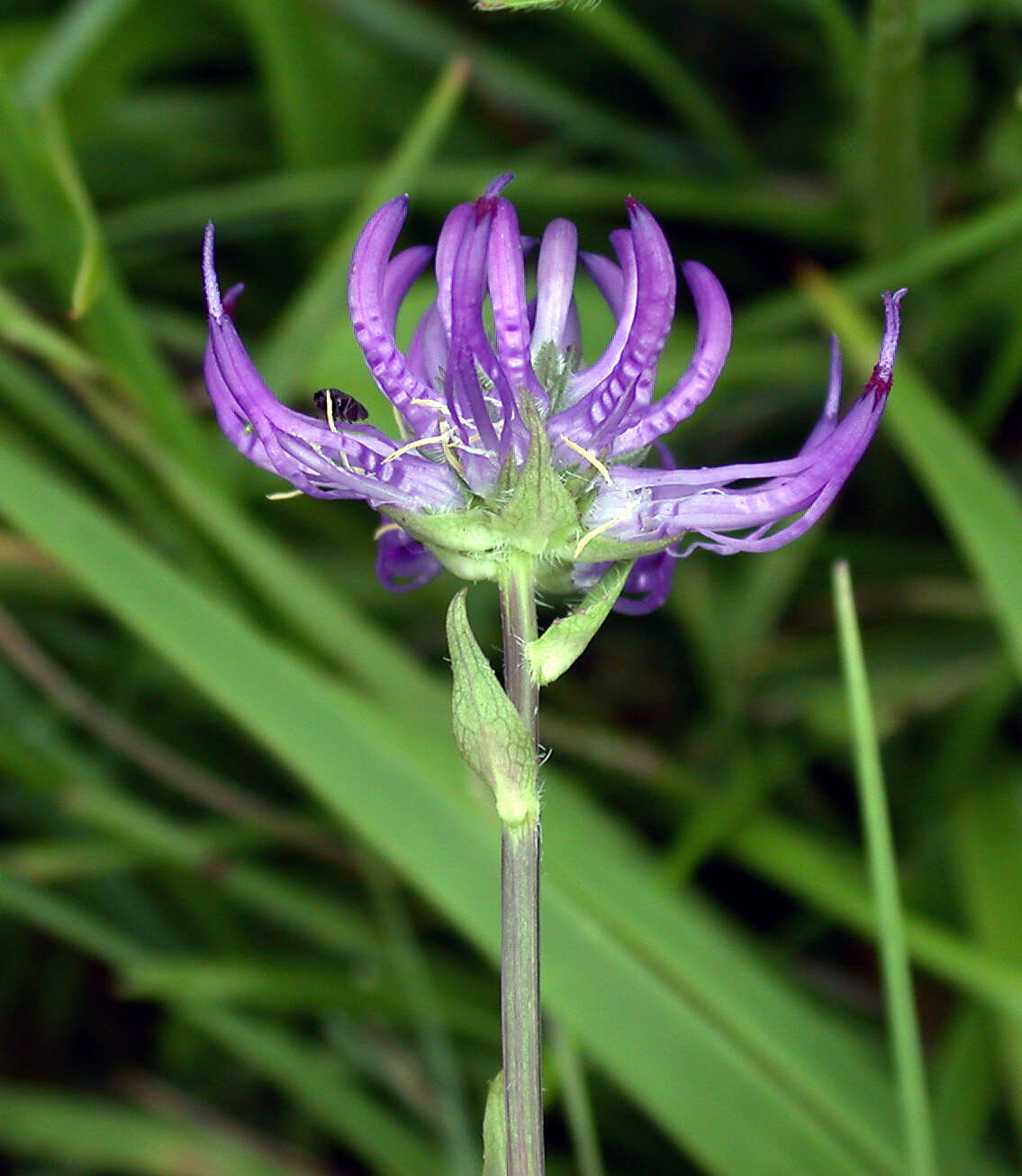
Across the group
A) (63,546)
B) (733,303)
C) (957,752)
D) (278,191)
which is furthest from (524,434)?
(733,303)

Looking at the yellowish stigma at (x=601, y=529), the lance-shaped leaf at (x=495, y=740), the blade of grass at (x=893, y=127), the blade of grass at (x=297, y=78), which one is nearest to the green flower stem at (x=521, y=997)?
the lance-shaped leaf at (x=495, y=740)

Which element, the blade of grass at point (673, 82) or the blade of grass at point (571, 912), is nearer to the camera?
the blade of grass at point (571, 912)

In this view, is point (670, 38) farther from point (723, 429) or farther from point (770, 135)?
point (723, 429)

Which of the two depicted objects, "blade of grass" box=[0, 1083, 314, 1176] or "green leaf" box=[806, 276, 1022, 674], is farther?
"blade of grass" box=[0, 1083, 314, 1176]

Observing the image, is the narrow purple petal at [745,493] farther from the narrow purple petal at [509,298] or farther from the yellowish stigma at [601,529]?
the narrow purple petal at [509,298]

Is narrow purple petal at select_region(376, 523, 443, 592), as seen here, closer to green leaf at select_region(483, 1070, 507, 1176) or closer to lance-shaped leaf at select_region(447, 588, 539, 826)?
lance-shaped leaf at select_region(447, 588, 539, 826)

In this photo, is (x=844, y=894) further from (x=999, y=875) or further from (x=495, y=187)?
(x=495, y=187)

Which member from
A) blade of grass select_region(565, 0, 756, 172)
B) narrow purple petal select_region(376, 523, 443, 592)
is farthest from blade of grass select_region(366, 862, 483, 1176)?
blade of grass select_region(565, 0, 756, 172)
